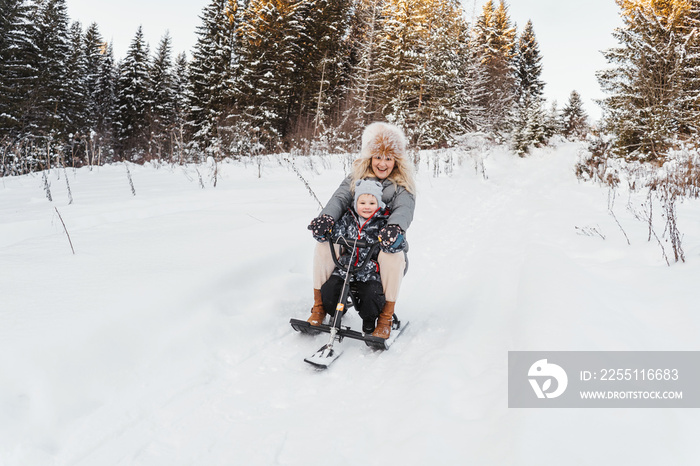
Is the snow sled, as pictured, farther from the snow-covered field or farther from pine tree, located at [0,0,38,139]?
pine tree, located at [0,0,38,139]

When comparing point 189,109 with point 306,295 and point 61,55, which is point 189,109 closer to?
point 61,55

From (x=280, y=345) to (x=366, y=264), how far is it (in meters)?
0.89

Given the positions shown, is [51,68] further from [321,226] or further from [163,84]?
[321,226]

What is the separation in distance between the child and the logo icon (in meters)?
1.19

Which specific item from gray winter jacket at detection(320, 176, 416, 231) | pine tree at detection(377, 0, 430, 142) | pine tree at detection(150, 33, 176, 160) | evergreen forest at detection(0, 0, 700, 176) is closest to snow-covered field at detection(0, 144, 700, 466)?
gray winter jacket at detection(320, 176, 416, 231)

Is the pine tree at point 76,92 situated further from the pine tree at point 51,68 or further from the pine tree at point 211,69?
the pine tree at point 211,69

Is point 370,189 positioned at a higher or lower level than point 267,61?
lower

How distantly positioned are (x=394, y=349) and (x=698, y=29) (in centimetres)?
1657

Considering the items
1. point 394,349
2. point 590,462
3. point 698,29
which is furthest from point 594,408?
point 698,29

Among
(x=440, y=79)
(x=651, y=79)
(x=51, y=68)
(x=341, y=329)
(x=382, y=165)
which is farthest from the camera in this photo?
(x=51, y=68)

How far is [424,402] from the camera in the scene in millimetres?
2090

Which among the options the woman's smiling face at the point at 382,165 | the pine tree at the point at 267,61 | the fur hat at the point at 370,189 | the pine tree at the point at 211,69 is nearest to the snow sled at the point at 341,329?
the fur hat at the point at 370,189

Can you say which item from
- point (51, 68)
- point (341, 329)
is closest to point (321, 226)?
point (341, 329)

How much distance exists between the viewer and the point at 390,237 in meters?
2.68
